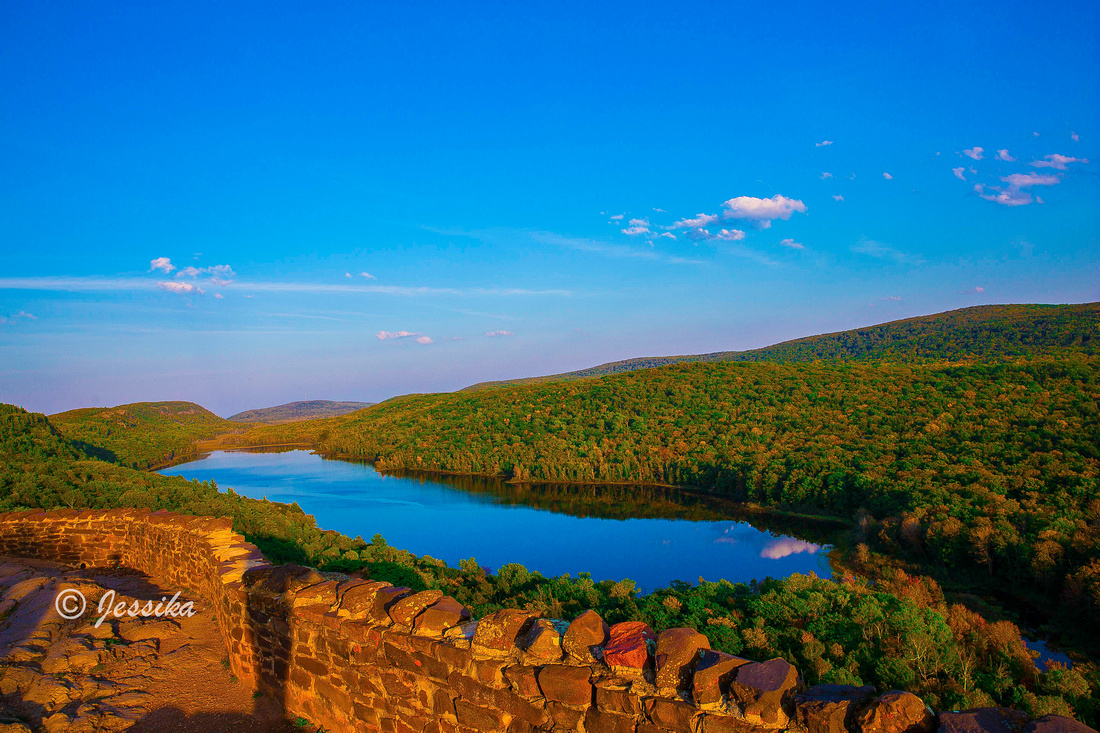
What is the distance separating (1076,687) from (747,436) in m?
44.8

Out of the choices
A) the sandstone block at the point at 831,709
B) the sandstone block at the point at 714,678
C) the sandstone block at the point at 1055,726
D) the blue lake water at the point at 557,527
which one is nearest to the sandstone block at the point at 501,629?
the sandstone block at the point at 714,678

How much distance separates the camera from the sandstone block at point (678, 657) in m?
2.78

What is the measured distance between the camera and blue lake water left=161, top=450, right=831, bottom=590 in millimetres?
31578

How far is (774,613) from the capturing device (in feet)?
50.4

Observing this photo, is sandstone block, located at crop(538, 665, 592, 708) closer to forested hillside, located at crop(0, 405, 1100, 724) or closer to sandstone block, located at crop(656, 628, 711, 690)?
sandstone block, located at crop(656, 628, 711, 690)

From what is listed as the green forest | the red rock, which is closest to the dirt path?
the red rock

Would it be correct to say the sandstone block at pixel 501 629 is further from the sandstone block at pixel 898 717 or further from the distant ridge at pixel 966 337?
the distant ridge at pixel 966 337

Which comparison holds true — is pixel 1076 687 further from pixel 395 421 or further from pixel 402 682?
pixel 395 421

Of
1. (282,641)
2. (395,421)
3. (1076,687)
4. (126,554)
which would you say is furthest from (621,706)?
(395,421)

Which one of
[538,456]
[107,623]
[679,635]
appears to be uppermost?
[679,635]

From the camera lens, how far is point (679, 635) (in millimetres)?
2938

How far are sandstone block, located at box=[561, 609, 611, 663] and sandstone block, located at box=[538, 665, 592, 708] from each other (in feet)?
0.25

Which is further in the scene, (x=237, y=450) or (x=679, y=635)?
(x=237, y=450)

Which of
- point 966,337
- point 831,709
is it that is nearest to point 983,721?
point 831,709
